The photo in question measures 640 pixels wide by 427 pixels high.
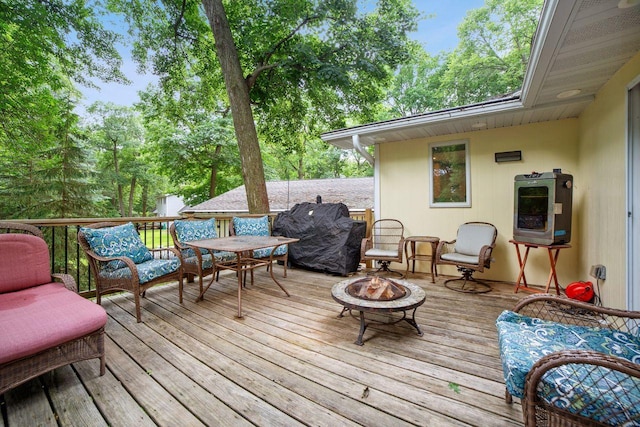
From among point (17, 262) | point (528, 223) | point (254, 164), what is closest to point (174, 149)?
point (254, 164)

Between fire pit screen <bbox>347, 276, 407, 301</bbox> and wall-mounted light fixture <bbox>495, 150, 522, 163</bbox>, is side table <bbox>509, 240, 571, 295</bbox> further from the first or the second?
fire pit screen <bbox>347, 276, 407, 301</bbox>

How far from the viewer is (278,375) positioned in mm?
1749

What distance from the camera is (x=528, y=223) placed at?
3.37 meters

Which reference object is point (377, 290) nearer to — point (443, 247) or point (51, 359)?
point (51, 359)

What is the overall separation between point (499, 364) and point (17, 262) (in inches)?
145

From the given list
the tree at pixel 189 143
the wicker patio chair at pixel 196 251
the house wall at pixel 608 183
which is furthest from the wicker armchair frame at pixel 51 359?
the tree at pixel 189 143

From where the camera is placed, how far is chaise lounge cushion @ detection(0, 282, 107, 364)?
141 cm

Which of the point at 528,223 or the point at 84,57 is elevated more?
the point at 84,57

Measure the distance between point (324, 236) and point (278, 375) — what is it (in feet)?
9.16

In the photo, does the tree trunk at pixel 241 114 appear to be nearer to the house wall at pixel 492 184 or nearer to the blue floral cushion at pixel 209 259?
the blue floral cushion at pixel 209 259

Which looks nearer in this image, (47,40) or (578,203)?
(578,203)

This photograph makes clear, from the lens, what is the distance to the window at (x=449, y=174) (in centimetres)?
421

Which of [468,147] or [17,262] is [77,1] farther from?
[468,147]

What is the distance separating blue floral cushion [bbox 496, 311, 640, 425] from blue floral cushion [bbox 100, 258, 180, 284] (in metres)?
3.02
